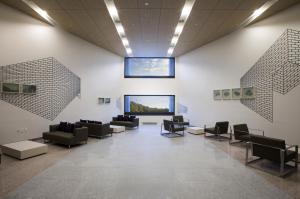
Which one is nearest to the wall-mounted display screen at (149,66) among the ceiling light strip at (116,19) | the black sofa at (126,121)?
the ceiling light strip at (116,19)

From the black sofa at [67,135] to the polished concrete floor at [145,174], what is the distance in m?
0.37

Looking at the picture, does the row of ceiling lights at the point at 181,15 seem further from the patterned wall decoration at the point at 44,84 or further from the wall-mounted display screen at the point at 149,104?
the wall-mounted display screen at the point at 149,104

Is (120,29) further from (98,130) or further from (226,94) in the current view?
(226,94)

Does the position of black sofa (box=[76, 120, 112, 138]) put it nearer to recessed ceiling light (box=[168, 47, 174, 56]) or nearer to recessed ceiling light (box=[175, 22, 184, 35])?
recessed ceiling light (box=[175, 22, 184, 35])

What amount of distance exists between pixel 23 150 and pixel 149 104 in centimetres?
847

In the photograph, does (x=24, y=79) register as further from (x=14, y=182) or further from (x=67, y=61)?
(x=14, y=182)

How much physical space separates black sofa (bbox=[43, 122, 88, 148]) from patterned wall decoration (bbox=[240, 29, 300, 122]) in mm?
6751

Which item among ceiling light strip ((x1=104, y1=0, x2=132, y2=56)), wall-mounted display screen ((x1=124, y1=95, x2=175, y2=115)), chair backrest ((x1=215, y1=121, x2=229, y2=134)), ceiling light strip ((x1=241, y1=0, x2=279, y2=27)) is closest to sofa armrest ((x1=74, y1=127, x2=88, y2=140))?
ceiling light strip ((x1=104, y1=0, x2=132, y2=56))

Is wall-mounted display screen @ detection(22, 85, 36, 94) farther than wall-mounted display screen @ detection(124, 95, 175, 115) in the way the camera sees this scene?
No

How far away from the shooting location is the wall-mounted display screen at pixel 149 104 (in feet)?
40.1

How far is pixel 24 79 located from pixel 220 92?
8.46 metres

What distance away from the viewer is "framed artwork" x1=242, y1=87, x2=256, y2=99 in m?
6.96

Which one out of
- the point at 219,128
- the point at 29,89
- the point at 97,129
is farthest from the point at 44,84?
the point at 219,128

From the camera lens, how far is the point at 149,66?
12.4 m
